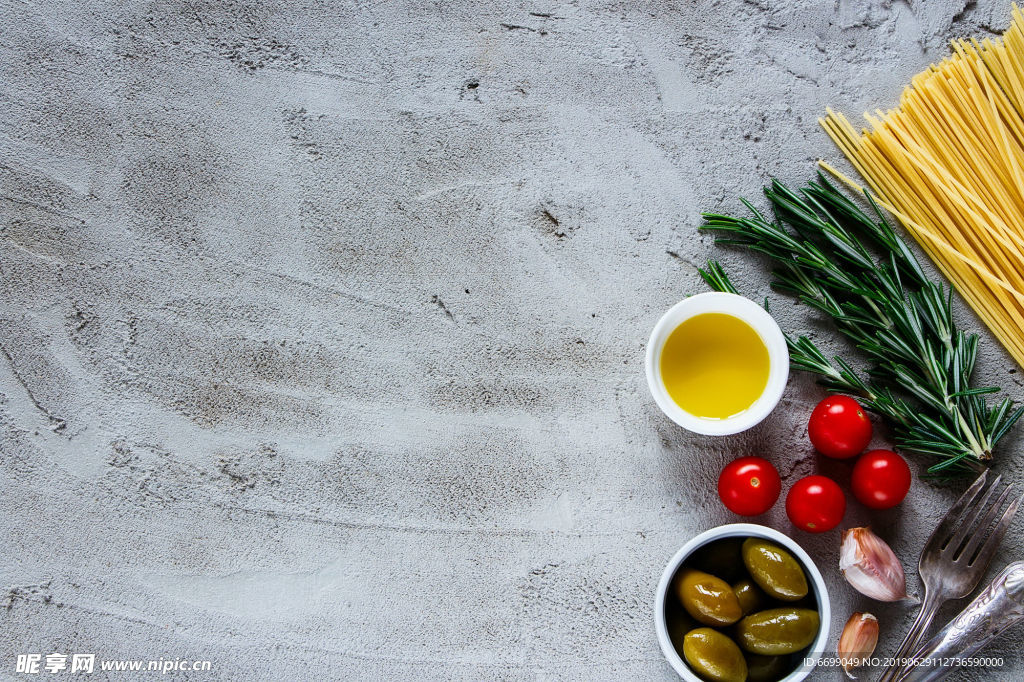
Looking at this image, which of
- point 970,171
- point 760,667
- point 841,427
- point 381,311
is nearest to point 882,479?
point 841,427

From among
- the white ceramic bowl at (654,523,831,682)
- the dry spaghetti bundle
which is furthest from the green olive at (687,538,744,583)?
the dry spaghetti bundle

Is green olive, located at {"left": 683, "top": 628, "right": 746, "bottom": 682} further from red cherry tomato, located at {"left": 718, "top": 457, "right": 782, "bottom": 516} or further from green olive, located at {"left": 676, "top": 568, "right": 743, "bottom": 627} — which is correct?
red cherry tomato, located at {"left": 718, "top": 457, "right": 782, "bottom": 516}

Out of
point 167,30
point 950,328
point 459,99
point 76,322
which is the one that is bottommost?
point 950,328

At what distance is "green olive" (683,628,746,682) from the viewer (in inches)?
35.1

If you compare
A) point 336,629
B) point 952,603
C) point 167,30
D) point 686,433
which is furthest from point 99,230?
point 952,603

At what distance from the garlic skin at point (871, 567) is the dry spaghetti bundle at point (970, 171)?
33 cm

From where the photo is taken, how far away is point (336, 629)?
1.02 meters

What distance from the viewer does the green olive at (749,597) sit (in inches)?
36.6

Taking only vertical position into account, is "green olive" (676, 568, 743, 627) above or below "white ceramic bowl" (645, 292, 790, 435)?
below

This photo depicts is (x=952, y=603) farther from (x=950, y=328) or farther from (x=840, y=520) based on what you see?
(x=950, y=328)

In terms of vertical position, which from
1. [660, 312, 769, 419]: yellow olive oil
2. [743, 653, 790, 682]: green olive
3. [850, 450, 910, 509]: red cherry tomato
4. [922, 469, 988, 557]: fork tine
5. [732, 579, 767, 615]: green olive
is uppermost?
[660, 312, 769, 419]: yellow olive oil

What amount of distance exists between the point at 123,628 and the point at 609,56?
1.11 m

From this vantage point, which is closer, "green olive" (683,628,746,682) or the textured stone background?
"green olive" (683,628,746,682)

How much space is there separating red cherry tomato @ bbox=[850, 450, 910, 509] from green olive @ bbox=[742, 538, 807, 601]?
0.47 ft
